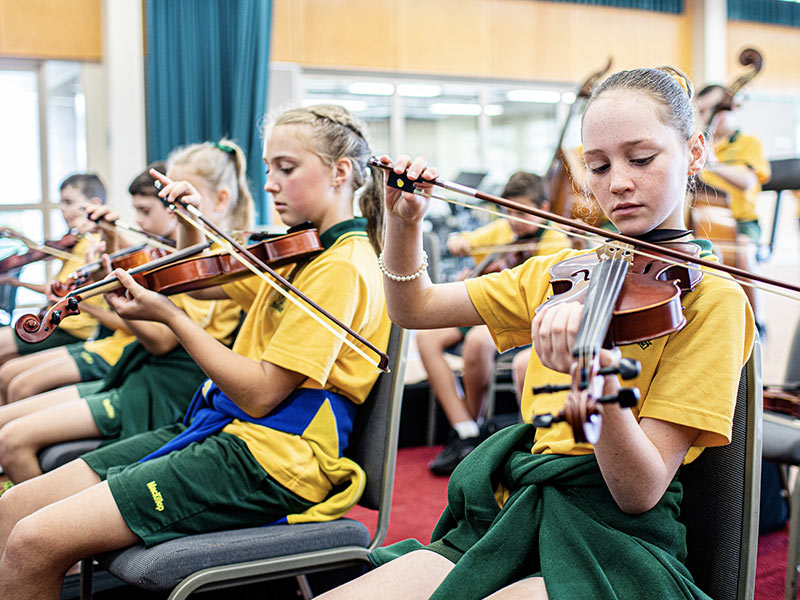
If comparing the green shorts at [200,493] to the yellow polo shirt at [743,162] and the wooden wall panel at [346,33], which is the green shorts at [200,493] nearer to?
the yellow polo shirt at [743,162]

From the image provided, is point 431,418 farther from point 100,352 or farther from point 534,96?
point 534,96

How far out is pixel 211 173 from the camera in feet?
6.81

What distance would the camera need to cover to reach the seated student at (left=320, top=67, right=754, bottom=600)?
869 mm

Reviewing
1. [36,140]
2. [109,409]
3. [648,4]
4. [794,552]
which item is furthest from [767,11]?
[109,409]

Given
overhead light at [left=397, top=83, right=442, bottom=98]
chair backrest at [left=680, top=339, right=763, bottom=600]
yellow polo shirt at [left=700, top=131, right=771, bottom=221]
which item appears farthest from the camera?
overhead light at [left=397, top=83, right=442, bottom=98]

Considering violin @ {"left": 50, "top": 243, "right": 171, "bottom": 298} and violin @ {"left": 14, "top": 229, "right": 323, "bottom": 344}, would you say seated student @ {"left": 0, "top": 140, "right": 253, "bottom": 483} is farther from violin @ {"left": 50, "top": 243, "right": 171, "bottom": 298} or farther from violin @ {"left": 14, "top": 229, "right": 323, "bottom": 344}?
violin @ {"left": 14, "top": 229, "right": 323, "bottom": 344}

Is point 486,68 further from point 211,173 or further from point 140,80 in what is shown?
point 211,173

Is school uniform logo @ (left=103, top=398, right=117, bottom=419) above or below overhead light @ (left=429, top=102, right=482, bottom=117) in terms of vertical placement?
below

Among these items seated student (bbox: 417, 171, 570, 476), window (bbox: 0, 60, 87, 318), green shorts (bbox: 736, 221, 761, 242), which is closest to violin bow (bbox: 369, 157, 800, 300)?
seated student (bbox: 417, 171, 570, 476)

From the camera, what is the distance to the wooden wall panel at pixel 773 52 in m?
6.50

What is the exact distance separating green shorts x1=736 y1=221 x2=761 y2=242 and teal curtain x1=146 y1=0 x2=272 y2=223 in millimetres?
2577

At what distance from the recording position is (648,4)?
239 inches

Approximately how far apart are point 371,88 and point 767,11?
356 cm

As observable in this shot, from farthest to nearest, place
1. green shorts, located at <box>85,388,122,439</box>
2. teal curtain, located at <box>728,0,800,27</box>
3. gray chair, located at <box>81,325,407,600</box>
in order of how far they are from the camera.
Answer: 1. teal curtain, located at <box>728,0,800,27</box>
2. green shorts, located at <box>85,388,122,439</box>
3. gray chair, located at <box>81,325,407,600</box>
